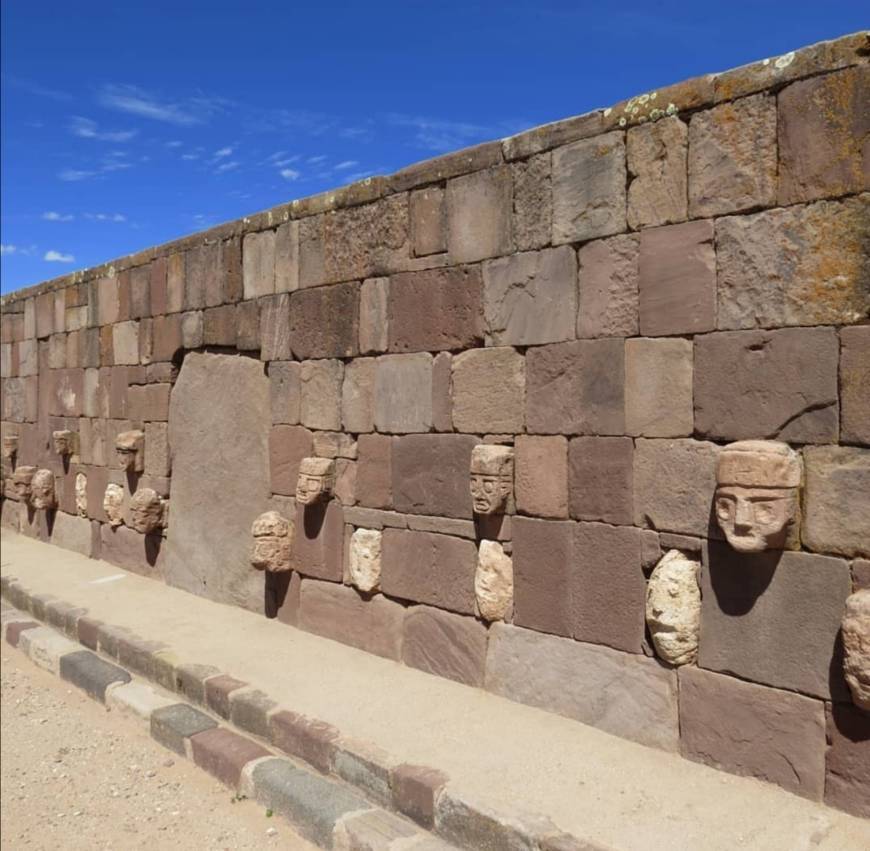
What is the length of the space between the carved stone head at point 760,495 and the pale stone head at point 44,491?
9.13m

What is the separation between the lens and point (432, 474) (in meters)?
5.57

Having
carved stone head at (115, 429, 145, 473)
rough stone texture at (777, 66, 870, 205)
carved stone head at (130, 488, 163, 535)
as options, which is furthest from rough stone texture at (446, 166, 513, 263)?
carved stone head at (115, 429, 145, 473)

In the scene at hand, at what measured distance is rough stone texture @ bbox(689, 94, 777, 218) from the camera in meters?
3.93

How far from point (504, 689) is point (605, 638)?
809 millimetres

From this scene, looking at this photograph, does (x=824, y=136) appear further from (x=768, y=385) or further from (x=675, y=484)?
(x=675, y=484)

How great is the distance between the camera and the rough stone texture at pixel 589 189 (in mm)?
4496

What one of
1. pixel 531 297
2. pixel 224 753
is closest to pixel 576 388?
pixel 531 297

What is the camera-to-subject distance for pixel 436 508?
554cm

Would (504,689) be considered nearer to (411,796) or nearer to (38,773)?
(411,796)

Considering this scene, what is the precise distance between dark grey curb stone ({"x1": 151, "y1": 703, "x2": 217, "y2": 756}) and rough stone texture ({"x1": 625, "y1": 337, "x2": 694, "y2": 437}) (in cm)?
308

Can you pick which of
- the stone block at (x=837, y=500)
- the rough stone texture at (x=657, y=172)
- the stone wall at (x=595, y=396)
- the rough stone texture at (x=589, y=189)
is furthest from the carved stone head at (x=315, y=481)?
the stone block at (x=837, y=500)

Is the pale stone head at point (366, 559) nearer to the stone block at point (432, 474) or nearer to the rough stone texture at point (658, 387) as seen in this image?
the stone block at point (432, 474)

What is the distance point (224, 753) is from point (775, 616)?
9.80 feet

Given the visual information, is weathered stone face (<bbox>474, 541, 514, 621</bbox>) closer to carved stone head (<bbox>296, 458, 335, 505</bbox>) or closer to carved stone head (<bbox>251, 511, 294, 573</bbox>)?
carved stone head (<bbox>296, 458, 335, 505</bbox>)
